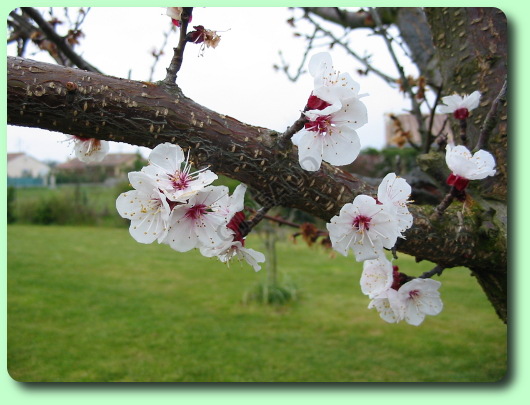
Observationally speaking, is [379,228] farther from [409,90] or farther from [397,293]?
[409,90]

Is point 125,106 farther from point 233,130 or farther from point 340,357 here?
point 340,357

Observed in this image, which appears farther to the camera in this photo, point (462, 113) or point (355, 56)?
point (355, 56)

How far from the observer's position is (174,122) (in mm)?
747

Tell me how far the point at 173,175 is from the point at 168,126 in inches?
4.2

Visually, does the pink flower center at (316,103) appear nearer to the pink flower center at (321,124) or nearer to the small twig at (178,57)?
the pink flower center at (321,124)

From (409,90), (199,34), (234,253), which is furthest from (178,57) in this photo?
(409,90)

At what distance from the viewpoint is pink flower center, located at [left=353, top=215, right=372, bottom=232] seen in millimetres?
764

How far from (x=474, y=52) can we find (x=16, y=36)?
1474mm

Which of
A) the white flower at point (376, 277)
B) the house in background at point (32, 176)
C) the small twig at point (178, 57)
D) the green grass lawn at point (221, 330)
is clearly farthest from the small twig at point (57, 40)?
the house in background at point (32, 176)

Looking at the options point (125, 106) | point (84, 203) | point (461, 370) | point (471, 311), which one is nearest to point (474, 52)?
point (125, 106)

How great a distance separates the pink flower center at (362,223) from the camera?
764 mm

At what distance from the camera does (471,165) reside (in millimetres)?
881

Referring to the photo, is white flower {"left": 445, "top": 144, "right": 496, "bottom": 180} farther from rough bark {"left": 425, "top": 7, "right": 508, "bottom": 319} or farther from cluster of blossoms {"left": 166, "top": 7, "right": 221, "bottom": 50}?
cluster of blossoms {"left": 166, "top": 7, "right": 221, "bottom": 50}

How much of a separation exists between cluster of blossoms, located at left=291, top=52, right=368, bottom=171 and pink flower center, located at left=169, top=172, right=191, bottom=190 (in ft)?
0.54
